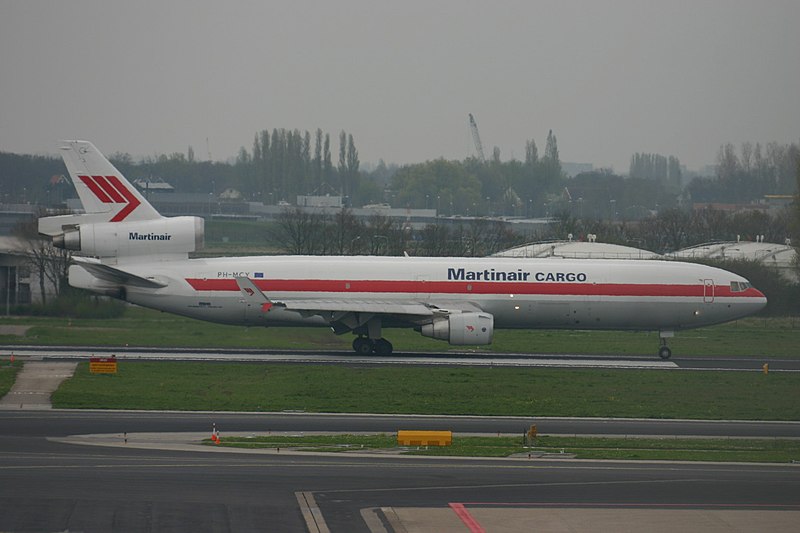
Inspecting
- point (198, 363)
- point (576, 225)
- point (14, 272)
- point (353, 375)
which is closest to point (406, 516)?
point (353, 375)

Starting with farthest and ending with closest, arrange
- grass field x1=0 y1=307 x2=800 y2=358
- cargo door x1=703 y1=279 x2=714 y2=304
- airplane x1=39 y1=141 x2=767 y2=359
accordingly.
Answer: grass field x1=0 y1=307 x2=800 y2=358
cargo door x1=703 y1=279 x2=714 y2=304
airplane x1=39 y1=141 x2=767 y2=359

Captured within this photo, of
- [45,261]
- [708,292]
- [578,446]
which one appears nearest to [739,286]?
[708,292]

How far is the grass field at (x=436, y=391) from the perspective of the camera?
1503 inches

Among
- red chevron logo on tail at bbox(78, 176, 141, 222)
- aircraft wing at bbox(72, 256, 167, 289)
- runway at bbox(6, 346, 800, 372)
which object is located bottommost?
runway at bbox(6, 346, 800, 372)

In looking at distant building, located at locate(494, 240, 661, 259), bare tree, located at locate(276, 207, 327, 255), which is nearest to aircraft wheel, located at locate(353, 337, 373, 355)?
distant building, located at locate(494, 240, 661, 259)

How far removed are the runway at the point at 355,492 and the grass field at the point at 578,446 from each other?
1.13 m

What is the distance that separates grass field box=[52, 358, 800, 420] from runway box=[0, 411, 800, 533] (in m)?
8.93

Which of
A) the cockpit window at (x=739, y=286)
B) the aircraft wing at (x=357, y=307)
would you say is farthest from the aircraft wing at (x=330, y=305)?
the cockpit window at (x=739, y=286)

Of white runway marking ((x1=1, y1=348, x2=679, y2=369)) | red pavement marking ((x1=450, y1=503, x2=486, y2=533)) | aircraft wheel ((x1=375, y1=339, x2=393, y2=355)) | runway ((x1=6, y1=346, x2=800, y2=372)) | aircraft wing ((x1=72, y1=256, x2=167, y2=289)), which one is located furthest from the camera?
aircraft wheel ((x1=375, y1=339, x2=393, y2=355))

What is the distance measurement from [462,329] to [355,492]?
27075 millimetres

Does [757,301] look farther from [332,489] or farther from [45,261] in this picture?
[45,261]

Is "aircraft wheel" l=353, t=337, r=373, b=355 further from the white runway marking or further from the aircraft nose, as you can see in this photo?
the aircraft nose

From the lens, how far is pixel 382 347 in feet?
172

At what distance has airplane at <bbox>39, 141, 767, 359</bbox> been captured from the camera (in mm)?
51719
